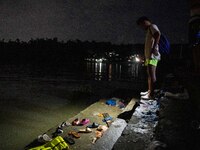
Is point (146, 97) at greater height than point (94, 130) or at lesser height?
greater

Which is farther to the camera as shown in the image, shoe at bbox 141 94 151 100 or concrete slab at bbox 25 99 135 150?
shoe at bbox 141 94 151 100

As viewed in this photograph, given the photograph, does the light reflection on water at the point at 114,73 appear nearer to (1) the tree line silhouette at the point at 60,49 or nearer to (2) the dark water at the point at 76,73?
(2) the dark water at the point at 76,73

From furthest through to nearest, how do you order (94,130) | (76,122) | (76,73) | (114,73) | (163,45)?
(114,73) → (76,73) → (76,122) → (94,130) → (163,45)

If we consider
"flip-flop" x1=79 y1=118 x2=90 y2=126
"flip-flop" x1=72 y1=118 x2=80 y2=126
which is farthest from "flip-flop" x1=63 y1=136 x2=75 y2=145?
"flip-flop" x1=79 y1=118 x2=90 y2=126

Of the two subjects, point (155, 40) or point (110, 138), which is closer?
point (110, 138)

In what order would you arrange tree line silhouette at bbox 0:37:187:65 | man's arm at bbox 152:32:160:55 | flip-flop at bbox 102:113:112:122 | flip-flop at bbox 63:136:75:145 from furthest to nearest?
1. tree line silhouette at bbox 0:37:187:65
2. flip-flop at bbox 102:113:112:122
3. man's arm at bbox 152:32:160:55
4. flip-flop at bbox 63:136:75:145

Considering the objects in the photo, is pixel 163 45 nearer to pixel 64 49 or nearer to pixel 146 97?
pixel 146 97

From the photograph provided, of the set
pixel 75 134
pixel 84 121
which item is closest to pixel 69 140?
pixel 75 134

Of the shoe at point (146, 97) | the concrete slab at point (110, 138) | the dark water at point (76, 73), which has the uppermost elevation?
the shoe at point (146, 97)

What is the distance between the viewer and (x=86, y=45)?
5595 inches

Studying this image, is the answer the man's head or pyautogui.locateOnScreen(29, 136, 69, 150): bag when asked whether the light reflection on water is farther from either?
pyautogui.locateOnScreen(29, 136, 69, 150): bag

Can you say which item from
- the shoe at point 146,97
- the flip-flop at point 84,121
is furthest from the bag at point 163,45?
the flip-flop at point 84,121

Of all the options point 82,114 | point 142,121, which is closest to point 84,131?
point 82,114

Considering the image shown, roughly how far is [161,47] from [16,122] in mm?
5970
